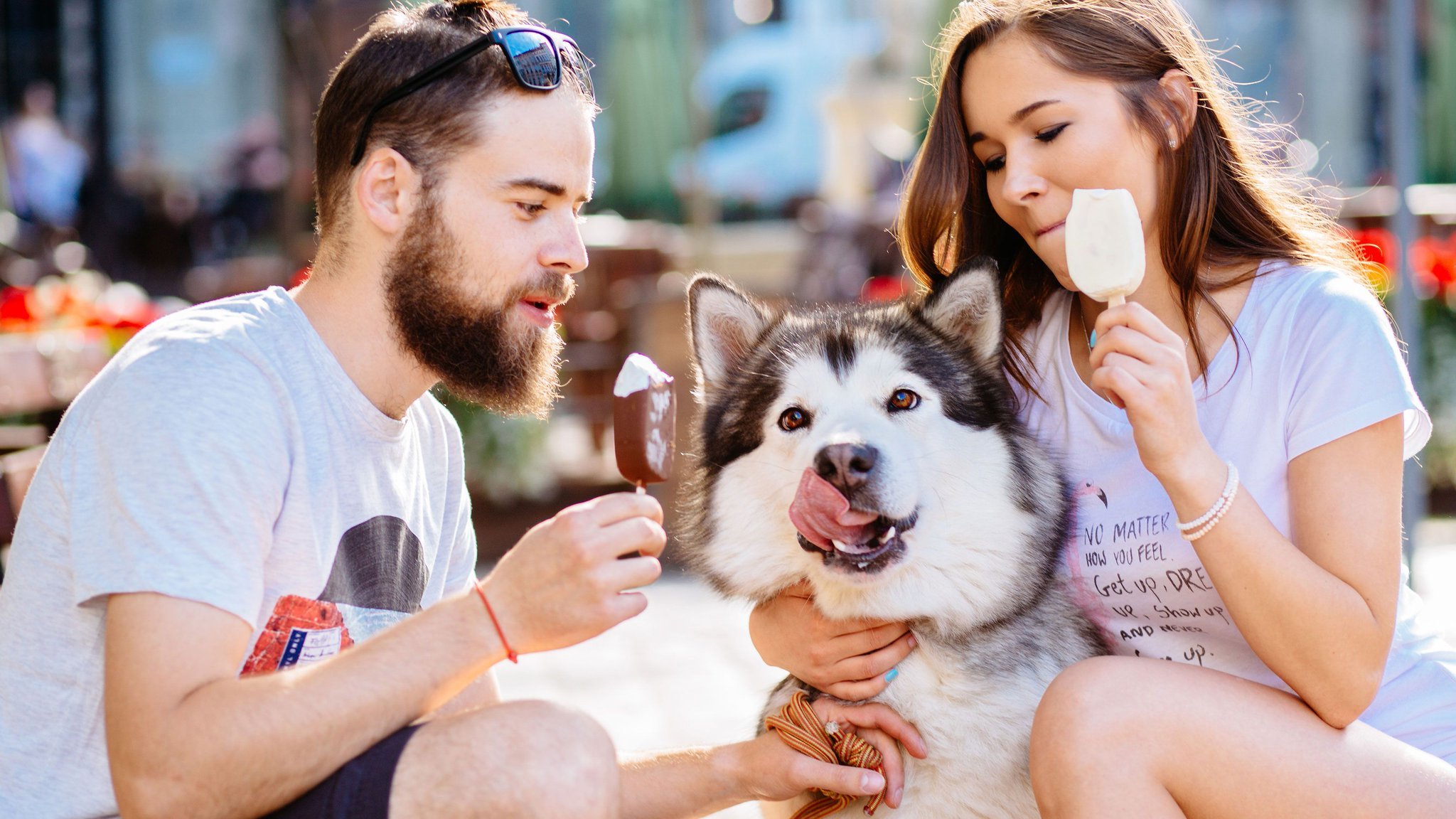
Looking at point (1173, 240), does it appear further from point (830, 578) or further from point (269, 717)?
point (269, 717)

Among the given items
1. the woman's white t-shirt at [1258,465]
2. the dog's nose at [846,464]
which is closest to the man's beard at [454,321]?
the dog's nose at [846,464]

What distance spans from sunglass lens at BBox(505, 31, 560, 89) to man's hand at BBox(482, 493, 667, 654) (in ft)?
3.09

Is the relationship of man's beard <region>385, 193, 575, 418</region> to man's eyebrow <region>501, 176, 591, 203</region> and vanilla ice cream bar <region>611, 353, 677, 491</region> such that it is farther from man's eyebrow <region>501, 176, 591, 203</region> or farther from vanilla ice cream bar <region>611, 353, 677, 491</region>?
vanilla ice cream bar <region>611, 353, 677, 491</region>

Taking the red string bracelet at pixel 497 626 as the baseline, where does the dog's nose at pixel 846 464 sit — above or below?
above

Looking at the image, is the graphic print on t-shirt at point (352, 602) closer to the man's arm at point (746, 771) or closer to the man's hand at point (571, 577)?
the man's hand at point (571, 577)

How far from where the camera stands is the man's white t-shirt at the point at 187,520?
167 centimetres

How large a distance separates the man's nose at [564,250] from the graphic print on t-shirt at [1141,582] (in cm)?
114

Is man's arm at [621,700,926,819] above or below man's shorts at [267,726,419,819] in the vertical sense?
below

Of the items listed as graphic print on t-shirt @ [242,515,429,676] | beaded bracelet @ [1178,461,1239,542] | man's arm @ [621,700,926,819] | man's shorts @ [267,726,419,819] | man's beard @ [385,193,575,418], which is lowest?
man's arm @ [621,700,926,819]

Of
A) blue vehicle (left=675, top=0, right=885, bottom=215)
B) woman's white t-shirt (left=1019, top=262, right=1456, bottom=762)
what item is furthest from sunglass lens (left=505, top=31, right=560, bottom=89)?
blue vehicle (left=675, top=0, right=885, bottom=215)

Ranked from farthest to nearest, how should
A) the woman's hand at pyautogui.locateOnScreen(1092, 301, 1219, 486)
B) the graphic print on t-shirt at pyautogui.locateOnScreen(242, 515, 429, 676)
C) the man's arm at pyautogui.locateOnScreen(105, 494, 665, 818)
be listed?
the graphic print on t-shirt at pyautogui.locateOnScreen(242, 515, 429, 676)
the woman's hand at pyautogui.locateOnScreen(1092, 301, 1219, 486)
the man's arm at pyautogui.locateOnScreen(105, 494, 665, 818)

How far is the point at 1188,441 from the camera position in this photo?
183 cm

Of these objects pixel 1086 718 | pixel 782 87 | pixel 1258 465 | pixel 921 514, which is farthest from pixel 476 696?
pixel 782 87

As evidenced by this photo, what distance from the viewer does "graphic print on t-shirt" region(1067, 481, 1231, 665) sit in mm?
2166
